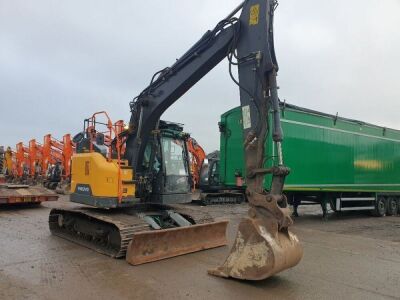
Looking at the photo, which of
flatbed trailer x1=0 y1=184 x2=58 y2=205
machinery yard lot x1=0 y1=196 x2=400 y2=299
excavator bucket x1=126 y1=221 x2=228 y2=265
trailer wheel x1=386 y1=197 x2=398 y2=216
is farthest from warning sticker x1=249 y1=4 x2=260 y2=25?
trailer wheel x1=386 y1=197 x2=398 y2=216

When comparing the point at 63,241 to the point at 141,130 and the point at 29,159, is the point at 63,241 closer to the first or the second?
the point at 141,130

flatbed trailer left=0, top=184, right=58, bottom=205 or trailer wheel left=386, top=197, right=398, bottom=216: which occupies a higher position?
flatbed trailer left=0, top=184, right=58, bottom=205

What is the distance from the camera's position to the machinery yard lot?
5.01 m

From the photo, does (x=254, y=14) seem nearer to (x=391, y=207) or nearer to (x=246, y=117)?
(x=246, y=117)

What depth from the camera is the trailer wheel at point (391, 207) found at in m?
16.1

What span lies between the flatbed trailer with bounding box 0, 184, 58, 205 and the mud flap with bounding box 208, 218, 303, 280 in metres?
10.4

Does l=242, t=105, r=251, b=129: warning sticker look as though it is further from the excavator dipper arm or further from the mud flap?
the mud flap

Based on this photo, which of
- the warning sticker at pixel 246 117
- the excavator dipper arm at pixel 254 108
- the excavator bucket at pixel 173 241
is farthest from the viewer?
the excavator bucket at pixel 173 241

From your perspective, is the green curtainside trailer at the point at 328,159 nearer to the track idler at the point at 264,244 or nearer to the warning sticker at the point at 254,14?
the warning sticker at the point at 254,14

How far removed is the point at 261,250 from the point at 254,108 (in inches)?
81.7

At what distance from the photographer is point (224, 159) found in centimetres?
1334

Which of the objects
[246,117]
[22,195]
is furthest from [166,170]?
[22,195]

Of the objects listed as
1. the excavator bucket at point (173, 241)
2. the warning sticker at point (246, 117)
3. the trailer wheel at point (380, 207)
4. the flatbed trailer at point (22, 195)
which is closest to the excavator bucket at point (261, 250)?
the warning sticker at point (246, 117)

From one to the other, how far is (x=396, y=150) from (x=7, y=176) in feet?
83.0
